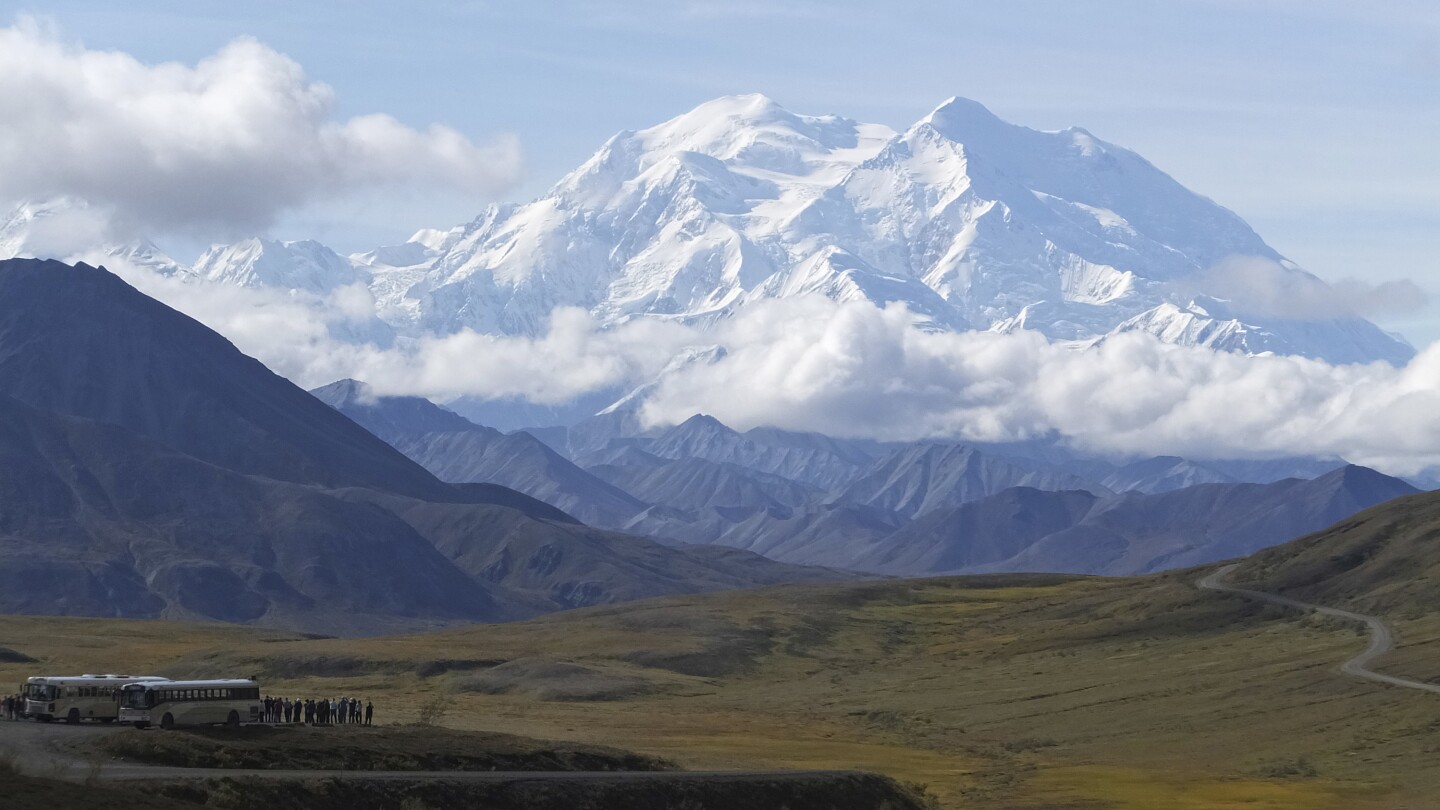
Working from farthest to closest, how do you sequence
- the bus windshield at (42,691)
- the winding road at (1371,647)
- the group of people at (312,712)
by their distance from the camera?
1. the winding road at (1371,647)
2. the group of people at (312,712)
3. the bus windshield at (42,691)

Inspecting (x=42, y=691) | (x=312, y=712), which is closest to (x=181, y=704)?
(x=42, y=691)

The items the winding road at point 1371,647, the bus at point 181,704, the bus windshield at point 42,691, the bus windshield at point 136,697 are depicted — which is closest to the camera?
the bus at point 181,704

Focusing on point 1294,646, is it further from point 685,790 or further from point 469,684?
point 685,790

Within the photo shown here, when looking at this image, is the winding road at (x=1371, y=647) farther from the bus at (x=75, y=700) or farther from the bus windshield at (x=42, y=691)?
the bus windshield at (x=42, y=691)

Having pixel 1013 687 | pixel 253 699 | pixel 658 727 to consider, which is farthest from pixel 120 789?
pixel 1013 687

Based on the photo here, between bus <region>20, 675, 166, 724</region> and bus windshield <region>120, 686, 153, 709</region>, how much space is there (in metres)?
2.06

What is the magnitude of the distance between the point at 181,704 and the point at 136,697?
2005mm

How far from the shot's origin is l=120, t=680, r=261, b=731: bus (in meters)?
83.1

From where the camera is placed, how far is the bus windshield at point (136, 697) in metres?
83.2

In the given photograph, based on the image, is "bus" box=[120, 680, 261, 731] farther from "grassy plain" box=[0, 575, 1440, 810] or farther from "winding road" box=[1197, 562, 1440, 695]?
"winding road" box=[1197, 562, 1440, 695]

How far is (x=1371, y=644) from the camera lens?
162m

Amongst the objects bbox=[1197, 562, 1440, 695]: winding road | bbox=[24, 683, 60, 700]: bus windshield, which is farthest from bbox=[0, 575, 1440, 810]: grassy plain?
bbox=[24, 683, 60, 700]: bus windshield

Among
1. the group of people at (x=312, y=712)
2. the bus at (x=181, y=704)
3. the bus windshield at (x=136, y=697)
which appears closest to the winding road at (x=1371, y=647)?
the group of people at (x=312, y=712)

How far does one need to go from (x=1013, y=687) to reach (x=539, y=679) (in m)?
46.1
